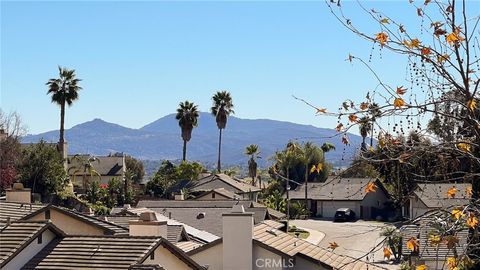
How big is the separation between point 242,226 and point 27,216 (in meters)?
6.06

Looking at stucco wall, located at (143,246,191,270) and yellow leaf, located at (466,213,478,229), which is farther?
stucco wall, located at (143,246,191,270)

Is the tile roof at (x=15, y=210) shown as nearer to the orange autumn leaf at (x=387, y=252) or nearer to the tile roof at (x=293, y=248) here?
the tile roof at (x=293, y=248)

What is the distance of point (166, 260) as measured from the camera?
18.3 metres

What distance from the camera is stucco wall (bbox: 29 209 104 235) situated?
21.6 metres

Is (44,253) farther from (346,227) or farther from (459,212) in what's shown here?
(346,227)

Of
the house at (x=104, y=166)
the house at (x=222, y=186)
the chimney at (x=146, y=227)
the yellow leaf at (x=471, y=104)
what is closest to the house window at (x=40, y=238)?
the chimney at (x=146, y=227)

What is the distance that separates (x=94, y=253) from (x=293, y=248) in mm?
8978

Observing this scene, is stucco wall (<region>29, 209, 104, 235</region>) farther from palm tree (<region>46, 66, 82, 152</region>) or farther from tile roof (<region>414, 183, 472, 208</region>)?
palm tree (<region>46, 66, 82, 152</region>)

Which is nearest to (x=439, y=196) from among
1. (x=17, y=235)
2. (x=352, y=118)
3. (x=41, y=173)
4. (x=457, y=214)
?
(x=352, y=118)

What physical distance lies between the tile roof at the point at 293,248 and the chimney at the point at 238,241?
0.37 m

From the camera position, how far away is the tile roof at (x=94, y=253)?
15742 mm

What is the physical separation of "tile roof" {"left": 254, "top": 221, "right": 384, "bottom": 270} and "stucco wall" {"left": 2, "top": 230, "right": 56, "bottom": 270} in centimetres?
740

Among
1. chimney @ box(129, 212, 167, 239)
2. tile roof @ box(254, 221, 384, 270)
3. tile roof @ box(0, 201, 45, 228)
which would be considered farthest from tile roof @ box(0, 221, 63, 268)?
tile roof @ box(254, 221, 384, 270)

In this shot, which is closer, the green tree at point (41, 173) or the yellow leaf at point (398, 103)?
the yellow leaf at point (398, 103)
